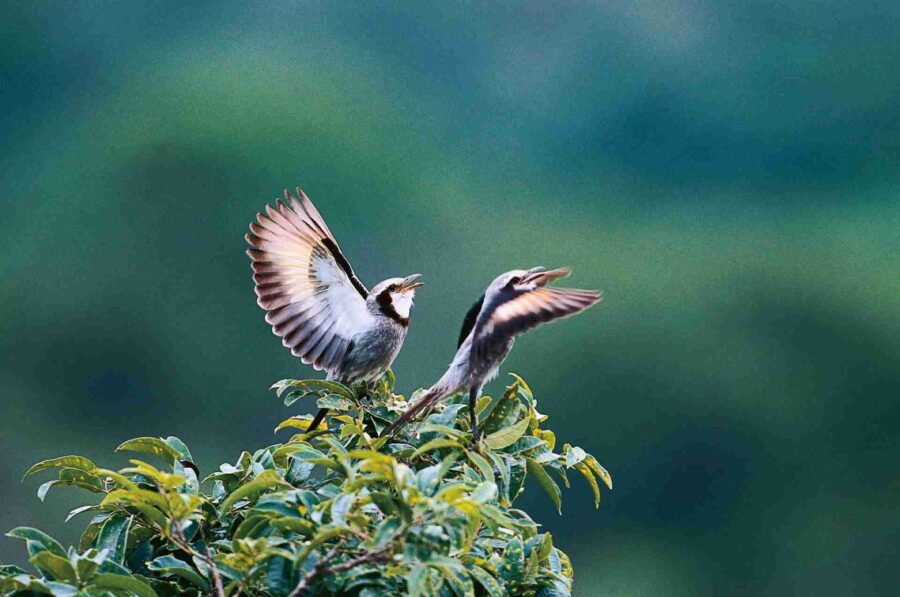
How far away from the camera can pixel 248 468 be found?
1.60 metres

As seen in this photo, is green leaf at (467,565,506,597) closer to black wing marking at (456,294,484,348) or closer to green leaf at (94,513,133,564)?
green leaf at (94,513,133,564)

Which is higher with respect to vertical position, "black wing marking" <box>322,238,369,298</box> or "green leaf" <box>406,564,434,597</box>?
"black wing marking" <box>322,238,369,298</box>

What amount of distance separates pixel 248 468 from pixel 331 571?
1.70 feet

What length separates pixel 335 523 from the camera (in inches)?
44.6

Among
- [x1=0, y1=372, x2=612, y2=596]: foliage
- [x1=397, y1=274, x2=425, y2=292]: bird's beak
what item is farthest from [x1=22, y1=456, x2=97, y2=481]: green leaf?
[x1=397, y1=274, x2=425, y2=292]: bird's beak

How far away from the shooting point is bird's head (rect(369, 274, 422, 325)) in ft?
8.36

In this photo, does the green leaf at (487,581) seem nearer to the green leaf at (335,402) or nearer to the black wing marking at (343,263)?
the green leaf at (335,402)

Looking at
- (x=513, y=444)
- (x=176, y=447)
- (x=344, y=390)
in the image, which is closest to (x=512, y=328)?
(x=513, y=444)

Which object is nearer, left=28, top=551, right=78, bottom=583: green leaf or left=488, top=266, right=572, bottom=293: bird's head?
left=28, top=551, right=78, bottom=583: green leaf

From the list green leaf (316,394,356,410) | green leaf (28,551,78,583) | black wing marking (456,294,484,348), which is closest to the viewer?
green leaf (28,551,78,583)

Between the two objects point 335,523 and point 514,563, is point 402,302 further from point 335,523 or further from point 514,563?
point 335,523

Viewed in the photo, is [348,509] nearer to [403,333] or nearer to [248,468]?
[248,468]

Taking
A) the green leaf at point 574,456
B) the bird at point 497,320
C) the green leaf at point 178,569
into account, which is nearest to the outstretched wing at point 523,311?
the bird at point 497,320

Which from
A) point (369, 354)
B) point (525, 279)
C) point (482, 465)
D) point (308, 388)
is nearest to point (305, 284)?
point (369, 354)
